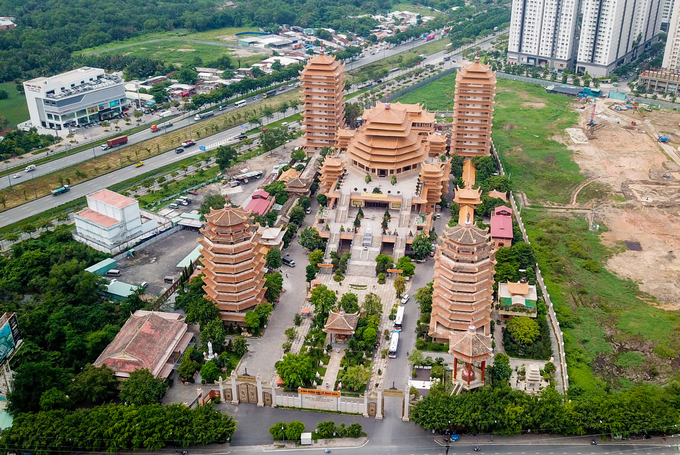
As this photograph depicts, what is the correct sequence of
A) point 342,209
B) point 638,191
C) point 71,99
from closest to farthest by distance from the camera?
point 342,209, point 638,191, point 71,99

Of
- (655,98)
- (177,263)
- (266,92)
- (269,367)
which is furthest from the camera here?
(266,92)

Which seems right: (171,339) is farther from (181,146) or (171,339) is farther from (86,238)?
(181,146)

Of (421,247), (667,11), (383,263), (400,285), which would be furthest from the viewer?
(667,11)

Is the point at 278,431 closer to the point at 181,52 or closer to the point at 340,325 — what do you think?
the point at 340,325

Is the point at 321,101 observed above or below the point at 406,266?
above

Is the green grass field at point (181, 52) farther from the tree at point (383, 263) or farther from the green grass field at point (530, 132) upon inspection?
the tree at point (383, 263)

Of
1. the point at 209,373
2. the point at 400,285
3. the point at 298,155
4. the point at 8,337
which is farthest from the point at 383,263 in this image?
the point at 8,337

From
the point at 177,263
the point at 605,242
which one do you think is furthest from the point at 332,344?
the point at 605,242
